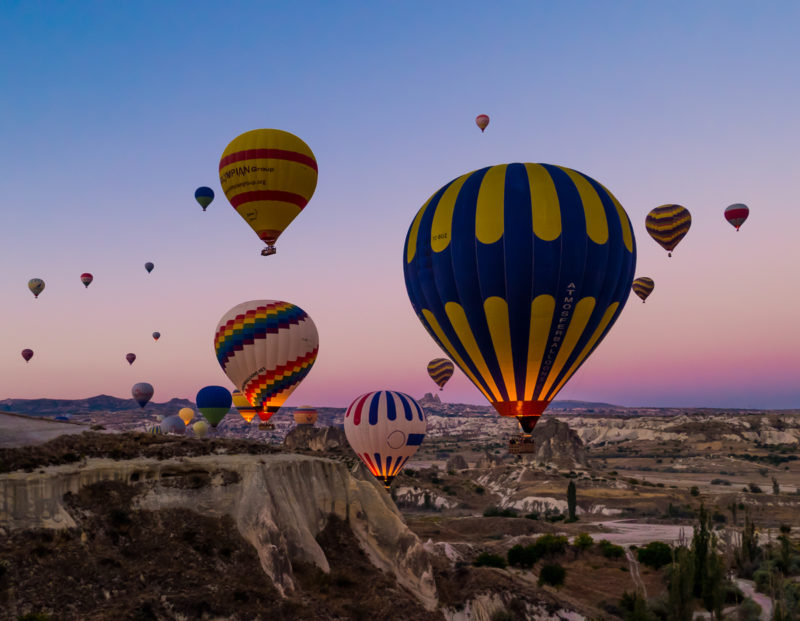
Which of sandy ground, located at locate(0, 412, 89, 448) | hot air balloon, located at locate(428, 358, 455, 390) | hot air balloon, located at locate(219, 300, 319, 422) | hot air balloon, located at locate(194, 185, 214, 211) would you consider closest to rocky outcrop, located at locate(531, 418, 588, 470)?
hot air balloon, located at locate(428, 358, 455, 390)

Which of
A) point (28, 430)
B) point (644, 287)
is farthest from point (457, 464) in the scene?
point (28, 430)

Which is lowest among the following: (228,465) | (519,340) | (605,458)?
(605,458)

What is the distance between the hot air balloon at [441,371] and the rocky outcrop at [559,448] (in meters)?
25.2

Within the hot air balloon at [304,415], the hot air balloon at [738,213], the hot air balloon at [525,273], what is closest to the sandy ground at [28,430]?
the hot air balloon at [525,273]

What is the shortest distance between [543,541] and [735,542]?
1494 cm

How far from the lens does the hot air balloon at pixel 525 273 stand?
27.3 meters

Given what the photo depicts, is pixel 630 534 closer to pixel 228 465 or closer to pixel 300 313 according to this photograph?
pixel 300 313

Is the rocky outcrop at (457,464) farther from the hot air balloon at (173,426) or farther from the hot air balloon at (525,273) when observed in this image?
the hot air balloon at (525,273)

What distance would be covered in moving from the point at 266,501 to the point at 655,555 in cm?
2715

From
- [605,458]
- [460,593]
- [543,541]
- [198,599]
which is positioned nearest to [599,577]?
[543,541]

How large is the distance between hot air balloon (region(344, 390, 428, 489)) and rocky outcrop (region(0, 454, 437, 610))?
832 cm

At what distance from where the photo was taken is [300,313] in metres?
46.8

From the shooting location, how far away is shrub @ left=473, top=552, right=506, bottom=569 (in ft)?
131

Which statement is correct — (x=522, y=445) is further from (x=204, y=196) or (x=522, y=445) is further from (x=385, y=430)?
(x=204, y=196)
